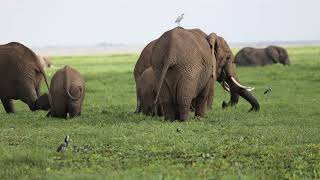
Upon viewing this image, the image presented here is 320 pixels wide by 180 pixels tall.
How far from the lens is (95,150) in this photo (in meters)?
11.2

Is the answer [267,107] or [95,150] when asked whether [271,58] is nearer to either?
[267,107]

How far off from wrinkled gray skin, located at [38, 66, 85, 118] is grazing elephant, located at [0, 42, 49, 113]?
5.20ft

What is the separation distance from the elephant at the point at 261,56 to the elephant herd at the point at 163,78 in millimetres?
30051

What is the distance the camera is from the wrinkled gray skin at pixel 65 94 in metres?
17.2

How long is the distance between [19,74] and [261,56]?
32852 mm

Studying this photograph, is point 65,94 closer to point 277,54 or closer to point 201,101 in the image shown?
point 201,101

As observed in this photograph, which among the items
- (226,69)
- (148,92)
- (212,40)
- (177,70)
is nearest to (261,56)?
(226,69)

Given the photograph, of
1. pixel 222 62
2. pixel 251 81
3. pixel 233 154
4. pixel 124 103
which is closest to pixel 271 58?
pixel 251 81

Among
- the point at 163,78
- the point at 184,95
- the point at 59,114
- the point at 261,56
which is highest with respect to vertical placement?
the point at 163,78

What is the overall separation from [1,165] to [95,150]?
73.3 inches

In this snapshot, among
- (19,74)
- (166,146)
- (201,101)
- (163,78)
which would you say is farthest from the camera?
(19,74)

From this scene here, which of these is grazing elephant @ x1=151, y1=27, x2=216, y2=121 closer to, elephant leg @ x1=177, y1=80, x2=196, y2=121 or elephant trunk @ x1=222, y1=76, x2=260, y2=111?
elephant leg @ x1=177, y1=80, x2=196, y2=121

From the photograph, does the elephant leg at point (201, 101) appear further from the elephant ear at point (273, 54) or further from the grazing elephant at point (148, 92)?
the elephant ear at point (273, 54)

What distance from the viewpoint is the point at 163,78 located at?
14.7 meters
